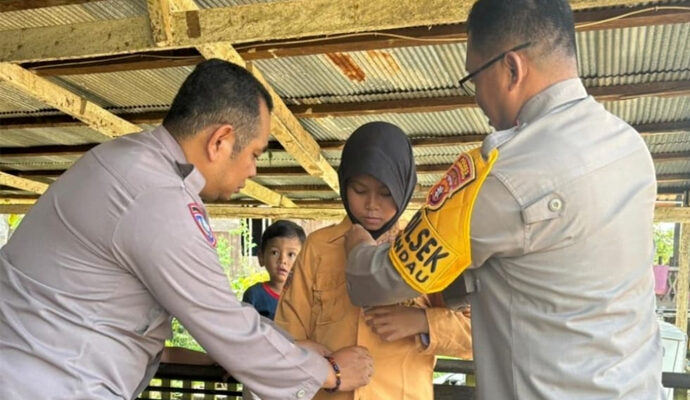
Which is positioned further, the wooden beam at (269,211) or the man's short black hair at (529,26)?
the wooden beam at (269,211)

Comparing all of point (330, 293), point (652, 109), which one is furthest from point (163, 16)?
point (652, 109)

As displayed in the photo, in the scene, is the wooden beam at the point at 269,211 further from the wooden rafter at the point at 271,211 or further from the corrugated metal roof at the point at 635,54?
the corrugated metal roof at the point at 635,54

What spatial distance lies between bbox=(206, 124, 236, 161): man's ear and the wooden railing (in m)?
0.92

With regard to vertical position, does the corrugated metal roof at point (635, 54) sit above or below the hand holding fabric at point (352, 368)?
above

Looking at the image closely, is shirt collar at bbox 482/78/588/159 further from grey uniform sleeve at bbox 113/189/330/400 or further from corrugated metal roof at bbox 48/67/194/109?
corrugated metal roof at bbox 48/67/194/109

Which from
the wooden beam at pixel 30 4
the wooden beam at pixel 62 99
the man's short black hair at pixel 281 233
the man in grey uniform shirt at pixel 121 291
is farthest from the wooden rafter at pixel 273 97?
the man in grey uniform shirt at pixel 121 291

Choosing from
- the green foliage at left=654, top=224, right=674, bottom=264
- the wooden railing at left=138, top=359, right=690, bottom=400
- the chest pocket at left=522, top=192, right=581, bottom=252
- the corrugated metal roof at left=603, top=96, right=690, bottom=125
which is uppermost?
the corrugated metal roof at left=603, top=96, right=690, bottom=125

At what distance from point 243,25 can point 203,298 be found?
2072 millimetres

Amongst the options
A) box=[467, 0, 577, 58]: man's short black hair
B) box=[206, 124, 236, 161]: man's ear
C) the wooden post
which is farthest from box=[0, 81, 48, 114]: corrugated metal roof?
the wooden post

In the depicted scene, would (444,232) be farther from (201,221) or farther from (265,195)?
(265,195)

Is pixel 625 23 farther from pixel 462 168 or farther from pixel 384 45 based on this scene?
pixel 462 168

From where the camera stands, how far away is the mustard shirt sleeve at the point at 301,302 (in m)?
1.87

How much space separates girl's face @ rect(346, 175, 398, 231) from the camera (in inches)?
75.7

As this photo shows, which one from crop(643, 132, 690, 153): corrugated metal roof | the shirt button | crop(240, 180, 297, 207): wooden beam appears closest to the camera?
the shirt button
